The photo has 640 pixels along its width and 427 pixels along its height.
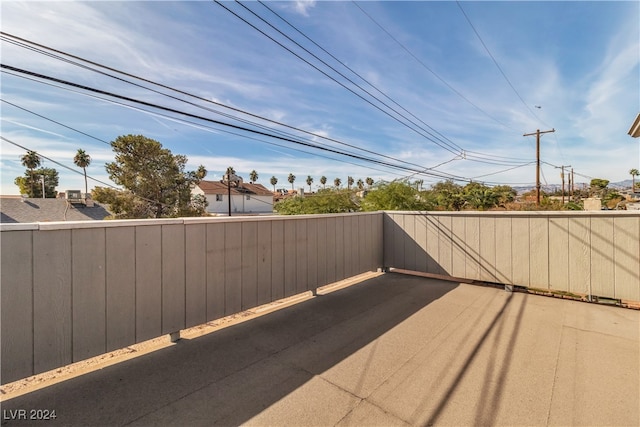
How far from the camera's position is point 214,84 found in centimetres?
613

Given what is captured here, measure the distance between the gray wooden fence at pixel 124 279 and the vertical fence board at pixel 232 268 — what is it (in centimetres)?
1

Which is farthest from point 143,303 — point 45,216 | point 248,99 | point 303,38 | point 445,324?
point 45,216

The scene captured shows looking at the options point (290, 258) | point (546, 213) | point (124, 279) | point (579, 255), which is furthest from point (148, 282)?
point (579, 255)

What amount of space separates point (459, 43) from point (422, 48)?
114cm

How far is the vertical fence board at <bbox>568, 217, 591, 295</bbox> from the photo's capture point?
3930 millimetres

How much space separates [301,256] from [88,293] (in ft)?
8.12

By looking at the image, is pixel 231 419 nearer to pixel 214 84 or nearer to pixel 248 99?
pixel 214 84

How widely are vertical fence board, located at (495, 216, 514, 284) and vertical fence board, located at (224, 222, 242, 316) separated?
428cm

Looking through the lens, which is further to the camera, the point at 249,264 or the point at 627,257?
the point at 627,257

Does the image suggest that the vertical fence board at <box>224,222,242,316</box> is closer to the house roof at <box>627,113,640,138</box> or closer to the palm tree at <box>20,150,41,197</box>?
the house roof at <box>627,113,640,138</box>

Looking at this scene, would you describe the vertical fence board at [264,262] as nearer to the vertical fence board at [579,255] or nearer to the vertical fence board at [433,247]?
the vertical fence board at [433,247]

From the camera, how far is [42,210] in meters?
18.0

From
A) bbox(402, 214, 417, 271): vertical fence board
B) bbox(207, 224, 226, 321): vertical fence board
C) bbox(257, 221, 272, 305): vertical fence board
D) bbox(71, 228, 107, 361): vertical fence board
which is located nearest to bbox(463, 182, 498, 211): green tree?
bbox(402, 214, 417, 271): vertical fence board

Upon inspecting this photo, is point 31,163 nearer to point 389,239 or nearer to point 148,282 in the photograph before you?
point 148,282
